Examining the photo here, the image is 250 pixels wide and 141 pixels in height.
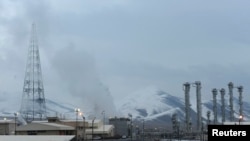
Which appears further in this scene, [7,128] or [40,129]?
[7,128]

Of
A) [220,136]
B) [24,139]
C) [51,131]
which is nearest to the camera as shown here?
[220,136]

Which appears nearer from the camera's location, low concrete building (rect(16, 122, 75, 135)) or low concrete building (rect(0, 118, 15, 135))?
low concrete building (rect(16, 122, 75, 135))

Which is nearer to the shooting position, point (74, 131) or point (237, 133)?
point (237, 133)

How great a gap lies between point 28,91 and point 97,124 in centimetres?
2966

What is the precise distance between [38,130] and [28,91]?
64.8 meters

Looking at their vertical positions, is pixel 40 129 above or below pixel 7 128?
below

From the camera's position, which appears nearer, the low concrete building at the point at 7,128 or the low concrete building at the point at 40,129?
the low concrete building at the point at 40,129

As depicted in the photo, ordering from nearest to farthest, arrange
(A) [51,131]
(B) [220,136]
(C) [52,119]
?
(B) [220,136] → (A) [51,131] → (C) [52,119]

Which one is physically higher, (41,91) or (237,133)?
(41,91)

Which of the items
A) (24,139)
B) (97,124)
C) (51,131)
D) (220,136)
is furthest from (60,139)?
(97,124)

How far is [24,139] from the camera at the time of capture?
8438cm

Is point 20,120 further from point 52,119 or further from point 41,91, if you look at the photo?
point 52,119

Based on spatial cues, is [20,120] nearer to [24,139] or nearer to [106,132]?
[106,132]

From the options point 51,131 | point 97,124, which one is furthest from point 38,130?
point 97,124
